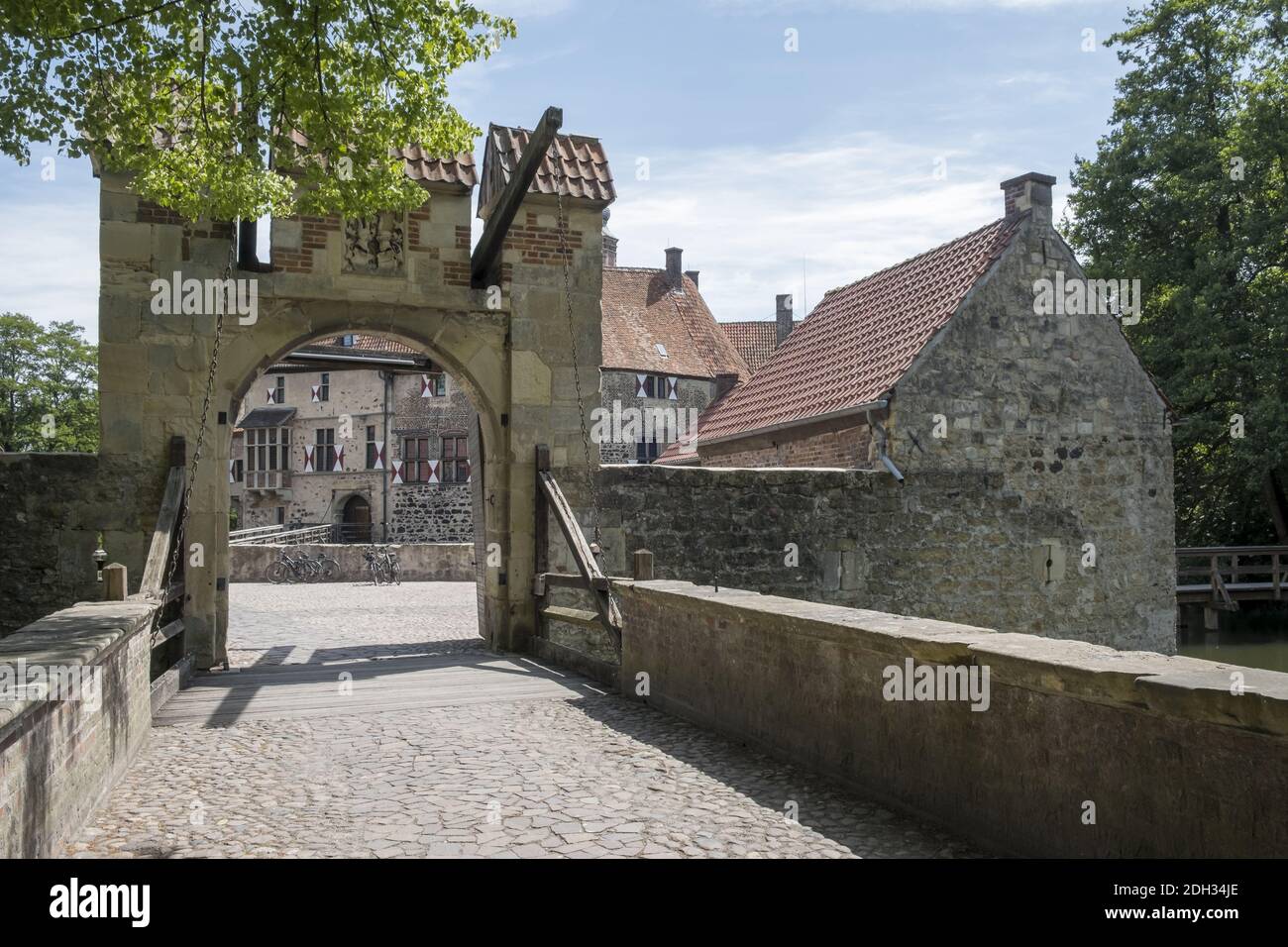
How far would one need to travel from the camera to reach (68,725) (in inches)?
170

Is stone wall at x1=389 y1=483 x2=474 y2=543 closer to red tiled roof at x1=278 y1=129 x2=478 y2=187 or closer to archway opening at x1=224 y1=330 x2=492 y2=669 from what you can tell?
archway opening at x1=224 y1=330 x2=492 y2=669

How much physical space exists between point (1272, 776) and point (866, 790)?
2.28 m

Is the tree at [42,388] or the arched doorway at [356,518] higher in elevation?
the tree at [42,388]

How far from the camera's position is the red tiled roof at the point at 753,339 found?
43.2 meters

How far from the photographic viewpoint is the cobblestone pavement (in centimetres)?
447

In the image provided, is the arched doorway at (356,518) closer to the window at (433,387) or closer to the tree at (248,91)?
the window at (433,387)

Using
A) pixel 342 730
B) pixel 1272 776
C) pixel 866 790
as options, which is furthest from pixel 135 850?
pixel 1272 776

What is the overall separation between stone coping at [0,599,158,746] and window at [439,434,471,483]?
3338 centimetres

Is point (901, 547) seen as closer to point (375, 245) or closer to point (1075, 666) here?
point (375, 245)

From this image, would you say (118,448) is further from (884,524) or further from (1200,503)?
(1200,503)

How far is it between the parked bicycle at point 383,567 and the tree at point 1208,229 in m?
17.1

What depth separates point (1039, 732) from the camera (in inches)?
162

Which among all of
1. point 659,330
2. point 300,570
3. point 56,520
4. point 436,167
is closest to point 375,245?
point 436,167

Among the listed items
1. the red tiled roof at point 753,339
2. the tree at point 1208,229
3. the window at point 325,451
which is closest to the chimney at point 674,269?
the red tiled roof at point 753,339
